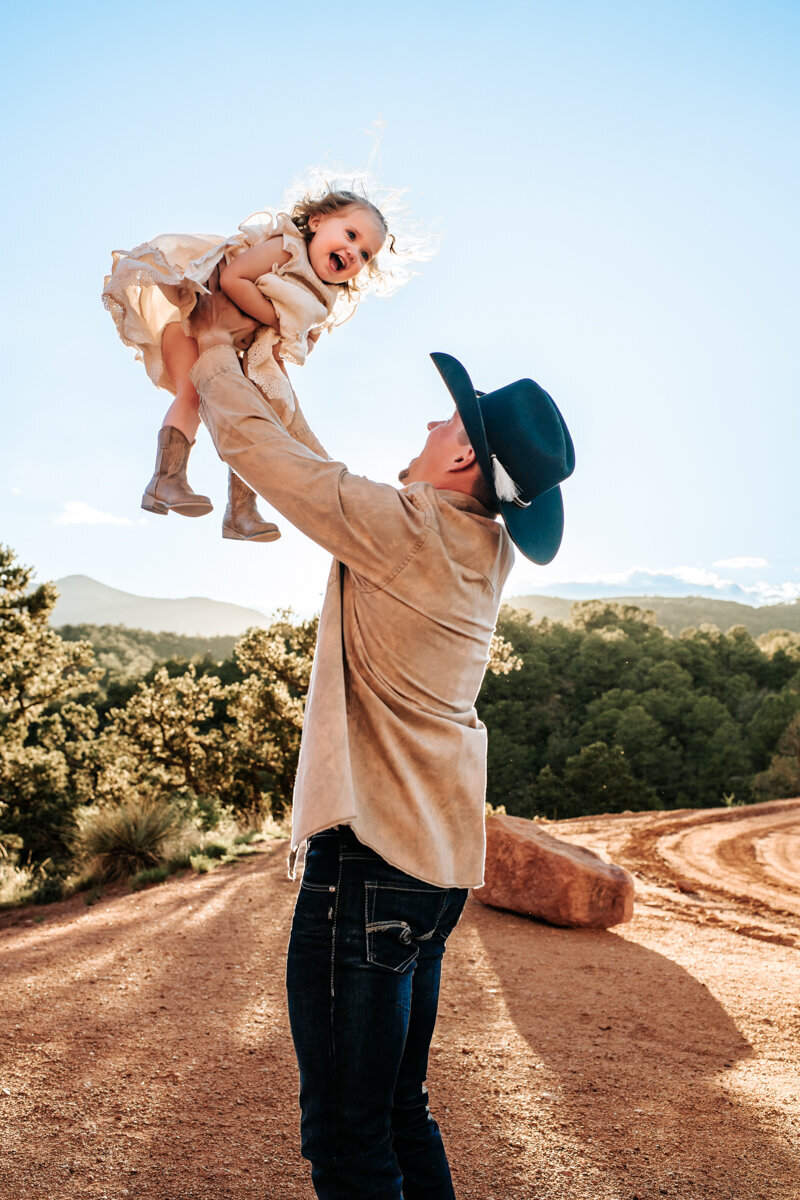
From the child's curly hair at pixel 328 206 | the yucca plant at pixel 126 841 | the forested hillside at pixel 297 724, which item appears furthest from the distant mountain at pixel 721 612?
the child's curly hair at pixel 328 206

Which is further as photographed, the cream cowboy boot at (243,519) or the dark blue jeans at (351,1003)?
the cream cowboy boot at (243,519)

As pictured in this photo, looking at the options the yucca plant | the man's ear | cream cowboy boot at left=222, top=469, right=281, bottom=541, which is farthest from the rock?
the man's ear

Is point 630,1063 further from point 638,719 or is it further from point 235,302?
point 638,719

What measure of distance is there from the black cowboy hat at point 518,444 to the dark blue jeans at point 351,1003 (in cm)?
72

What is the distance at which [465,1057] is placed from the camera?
404cm

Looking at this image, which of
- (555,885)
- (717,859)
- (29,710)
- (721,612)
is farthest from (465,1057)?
(721,612)

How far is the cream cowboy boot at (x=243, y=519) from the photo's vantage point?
2.07m

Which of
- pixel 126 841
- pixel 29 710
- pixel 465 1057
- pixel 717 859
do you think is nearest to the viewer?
pixel 465 1057

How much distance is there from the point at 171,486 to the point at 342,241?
83 centimetres

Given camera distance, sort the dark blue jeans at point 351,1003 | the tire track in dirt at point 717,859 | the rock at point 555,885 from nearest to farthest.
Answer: the dark blue jeans at point 351,1003 → the rock at point 555,885 → the tire track in dirt at point 717,859

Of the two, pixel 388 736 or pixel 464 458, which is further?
pixel 464 458

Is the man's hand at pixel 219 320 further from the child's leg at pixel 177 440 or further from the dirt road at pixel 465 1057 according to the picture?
the dirt road at pixel 465 1057

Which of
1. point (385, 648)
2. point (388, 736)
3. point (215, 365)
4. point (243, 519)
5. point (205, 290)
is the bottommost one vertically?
point (388, 736)

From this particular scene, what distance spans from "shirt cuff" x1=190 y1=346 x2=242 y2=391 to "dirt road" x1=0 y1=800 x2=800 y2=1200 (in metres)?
2.65
